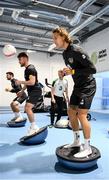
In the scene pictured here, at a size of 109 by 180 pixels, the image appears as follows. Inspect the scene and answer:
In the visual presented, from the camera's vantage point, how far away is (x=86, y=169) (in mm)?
2725

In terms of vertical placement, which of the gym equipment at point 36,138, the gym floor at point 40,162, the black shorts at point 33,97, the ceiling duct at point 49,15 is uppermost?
the ceiling duct at point 49,15

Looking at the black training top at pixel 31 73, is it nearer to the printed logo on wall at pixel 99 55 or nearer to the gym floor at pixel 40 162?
the gym floor at pixel 40 162

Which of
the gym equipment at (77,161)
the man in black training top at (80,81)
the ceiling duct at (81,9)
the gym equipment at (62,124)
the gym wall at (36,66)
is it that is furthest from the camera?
the gym wall at (36,66)

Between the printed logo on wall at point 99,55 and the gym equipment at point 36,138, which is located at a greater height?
the printed logo on wall at point 99,55

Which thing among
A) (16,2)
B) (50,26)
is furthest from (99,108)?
(16,2)

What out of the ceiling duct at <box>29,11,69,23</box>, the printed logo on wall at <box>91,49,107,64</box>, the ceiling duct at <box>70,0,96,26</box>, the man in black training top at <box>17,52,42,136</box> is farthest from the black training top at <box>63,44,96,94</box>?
the printed logo on wall at <box>91,49,107,64</box>

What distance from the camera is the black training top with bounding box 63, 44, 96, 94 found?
2.82 metres

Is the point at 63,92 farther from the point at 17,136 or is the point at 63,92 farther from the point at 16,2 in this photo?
the point at 16,2

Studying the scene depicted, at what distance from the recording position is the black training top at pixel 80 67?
111 inches

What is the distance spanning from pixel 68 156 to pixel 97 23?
7363 millimetres

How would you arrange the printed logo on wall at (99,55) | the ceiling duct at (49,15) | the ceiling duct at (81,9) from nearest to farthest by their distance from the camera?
the ceiling duct at (81,9) → the ceiling duct at (49,15) → the printed logo on wall at (99,55)

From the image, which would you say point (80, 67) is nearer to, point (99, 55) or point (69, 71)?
point (69, 71)

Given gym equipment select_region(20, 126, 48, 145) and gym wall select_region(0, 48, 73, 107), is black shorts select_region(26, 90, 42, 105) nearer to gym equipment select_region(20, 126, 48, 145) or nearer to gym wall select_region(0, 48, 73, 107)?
gym equipment select_region(20, 126, 48, 145)

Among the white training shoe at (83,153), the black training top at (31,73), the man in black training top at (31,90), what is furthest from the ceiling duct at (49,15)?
the white training shoe at (83,153)
